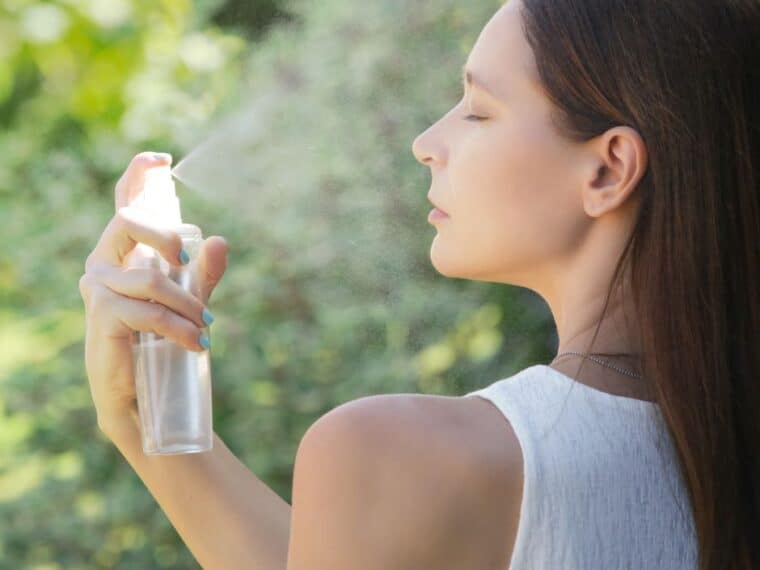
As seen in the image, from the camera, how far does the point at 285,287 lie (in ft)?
8.52

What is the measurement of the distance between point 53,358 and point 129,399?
4.92 ft

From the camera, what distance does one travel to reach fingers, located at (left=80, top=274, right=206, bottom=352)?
→ 1.11 meters

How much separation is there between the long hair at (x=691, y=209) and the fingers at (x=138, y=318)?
1.16ft

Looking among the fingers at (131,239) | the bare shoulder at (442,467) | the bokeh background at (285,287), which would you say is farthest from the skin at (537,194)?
the bokeh background at (285,287)

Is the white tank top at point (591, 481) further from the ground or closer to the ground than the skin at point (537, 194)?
closer to the ground

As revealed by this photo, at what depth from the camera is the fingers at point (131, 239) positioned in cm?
112

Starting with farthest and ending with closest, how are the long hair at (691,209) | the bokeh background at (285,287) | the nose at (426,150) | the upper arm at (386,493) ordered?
the bokeh background at (285,287)
the nose at (426,150)
the long hair at (691,209)
the upper arm at (386,493)

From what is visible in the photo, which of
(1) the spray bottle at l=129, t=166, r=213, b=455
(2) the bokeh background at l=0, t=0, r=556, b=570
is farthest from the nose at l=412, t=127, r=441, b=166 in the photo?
(2) the bokeh background at l=0, t=0, r=556, b=570

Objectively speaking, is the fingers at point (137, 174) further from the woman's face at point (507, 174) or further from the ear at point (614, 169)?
the ear at point (614, 169)

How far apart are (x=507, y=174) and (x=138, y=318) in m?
0.35

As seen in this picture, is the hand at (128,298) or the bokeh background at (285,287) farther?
the bokeh background at (285,287)

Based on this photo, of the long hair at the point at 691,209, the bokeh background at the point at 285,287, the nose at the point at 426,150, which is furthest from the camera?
the bokeh background at the point at 285,287

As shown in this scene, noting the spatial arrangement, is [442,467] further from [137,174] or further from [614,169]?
[137,174]

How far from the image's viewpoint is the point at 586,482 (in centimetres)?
Result: 91
